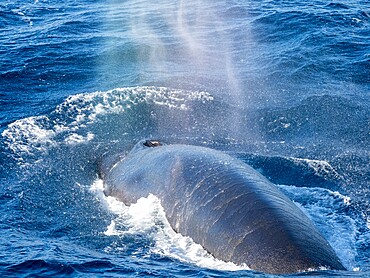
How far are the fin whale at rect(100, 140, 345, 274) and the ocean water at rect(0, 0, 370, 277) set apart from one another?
0.27 metres

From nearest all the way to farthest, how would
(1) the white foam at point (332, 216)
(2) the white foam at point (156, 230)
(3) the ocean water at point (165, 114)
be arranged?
1. (2) the white foam at point (156, 230)
2. (1) the white foam at point (332, 216)
3. (3) the ocean water at point (165, 114)

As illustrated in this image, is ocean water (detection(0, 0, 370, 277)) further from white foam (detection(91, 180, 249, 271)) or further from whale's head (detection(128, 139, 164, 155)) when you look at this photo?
whale's head (detection(128, 139, 164, 155))

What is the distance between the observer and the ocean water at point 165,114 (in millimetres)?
11734

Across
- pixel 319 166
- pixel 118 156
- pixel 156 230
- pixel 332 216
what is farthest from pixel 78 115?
pixel 332 216

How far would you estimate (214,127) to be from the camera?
19016 millimetres

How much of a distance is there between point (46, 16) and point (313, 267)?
26785 millimetres

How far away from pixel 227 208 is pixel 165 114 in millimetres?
9593

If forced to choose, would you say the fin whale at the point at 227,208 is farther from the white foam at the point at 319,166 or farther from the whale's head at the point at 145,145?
the white foam at the point at 319,166

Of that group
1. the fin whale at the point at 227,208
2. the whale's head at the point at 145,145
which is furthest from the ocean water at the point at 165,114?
the whale's head at the point at 145,145

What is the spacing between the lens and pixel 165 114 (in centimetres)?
2011

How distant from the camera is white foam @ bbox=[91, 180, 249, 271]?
10.3 meters

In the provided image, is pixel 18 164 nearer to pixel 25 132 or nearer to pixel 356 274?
pixel 25 132

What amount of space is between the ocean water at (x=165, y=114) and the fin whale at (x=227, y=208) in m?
0.27

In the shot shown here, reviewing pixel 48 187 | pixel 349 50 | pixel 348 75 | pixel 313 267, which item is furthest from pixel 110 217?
pixel 349 50
